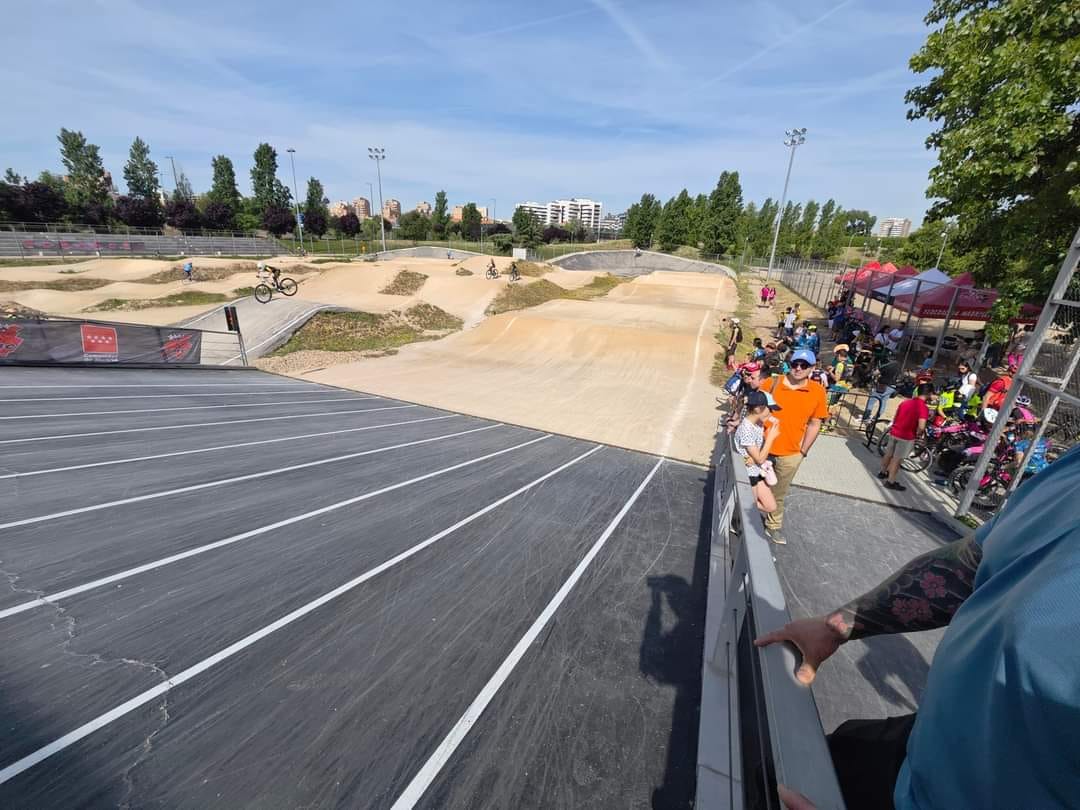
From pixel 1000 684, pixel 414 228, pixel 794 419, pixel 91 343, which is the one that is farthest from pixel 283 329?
pixel 414 228

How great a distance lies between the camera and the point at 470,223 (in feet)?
282

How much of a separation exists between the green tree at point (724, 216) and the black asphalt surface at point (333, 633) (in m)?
70.7

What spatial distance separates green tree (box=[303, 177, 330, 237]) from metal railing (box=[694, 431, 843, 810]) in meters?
81.6

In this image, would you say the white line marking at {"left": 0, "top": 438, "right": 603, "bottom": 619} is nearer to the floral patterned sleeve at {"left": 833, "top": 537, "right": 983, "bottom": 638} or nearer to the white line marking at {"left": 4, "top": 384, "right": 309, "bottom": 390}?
the floral patterned sleeve at {"left": 833, "top": 537, "right": 983, "bottom": 638}

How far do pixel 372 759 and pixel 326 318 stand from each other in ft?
72.1

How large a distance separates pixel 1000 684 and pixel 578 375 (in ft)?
50.2

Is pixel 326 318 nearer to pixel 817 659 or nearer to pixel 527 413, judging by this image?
pixel 527 413

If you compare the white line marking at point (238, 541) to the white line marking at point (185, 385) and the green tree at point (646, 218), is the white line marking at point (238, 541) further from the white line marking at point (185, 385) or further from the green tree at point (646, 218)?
the green tree at point (646, 218)

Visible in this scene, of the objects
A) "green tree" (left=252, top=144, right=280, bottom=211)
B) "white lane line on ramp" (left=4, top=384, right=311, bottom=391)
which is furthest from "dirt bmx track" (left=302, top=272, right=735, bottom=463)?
"green tree" (left=252, top=144, right=280, bottom=211)

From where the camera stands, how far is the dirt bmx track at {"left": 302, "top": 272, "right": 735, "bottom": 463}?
36.3 feet

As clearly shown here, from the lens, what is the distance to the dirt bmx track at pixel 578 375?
11070mm

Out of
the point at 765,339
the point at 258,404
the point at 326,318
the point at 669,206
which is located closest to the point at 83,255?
the point at 326,318

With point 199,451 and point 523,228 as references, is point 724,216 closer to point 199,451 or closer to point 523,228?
point 523,228

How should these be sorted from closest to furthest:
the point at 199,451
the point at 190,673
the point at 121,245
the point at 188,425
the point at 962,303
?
the point at 190,673 → the point at 199,451 → the point at 188,425 → the point at 962,303 → the point at 121,245
